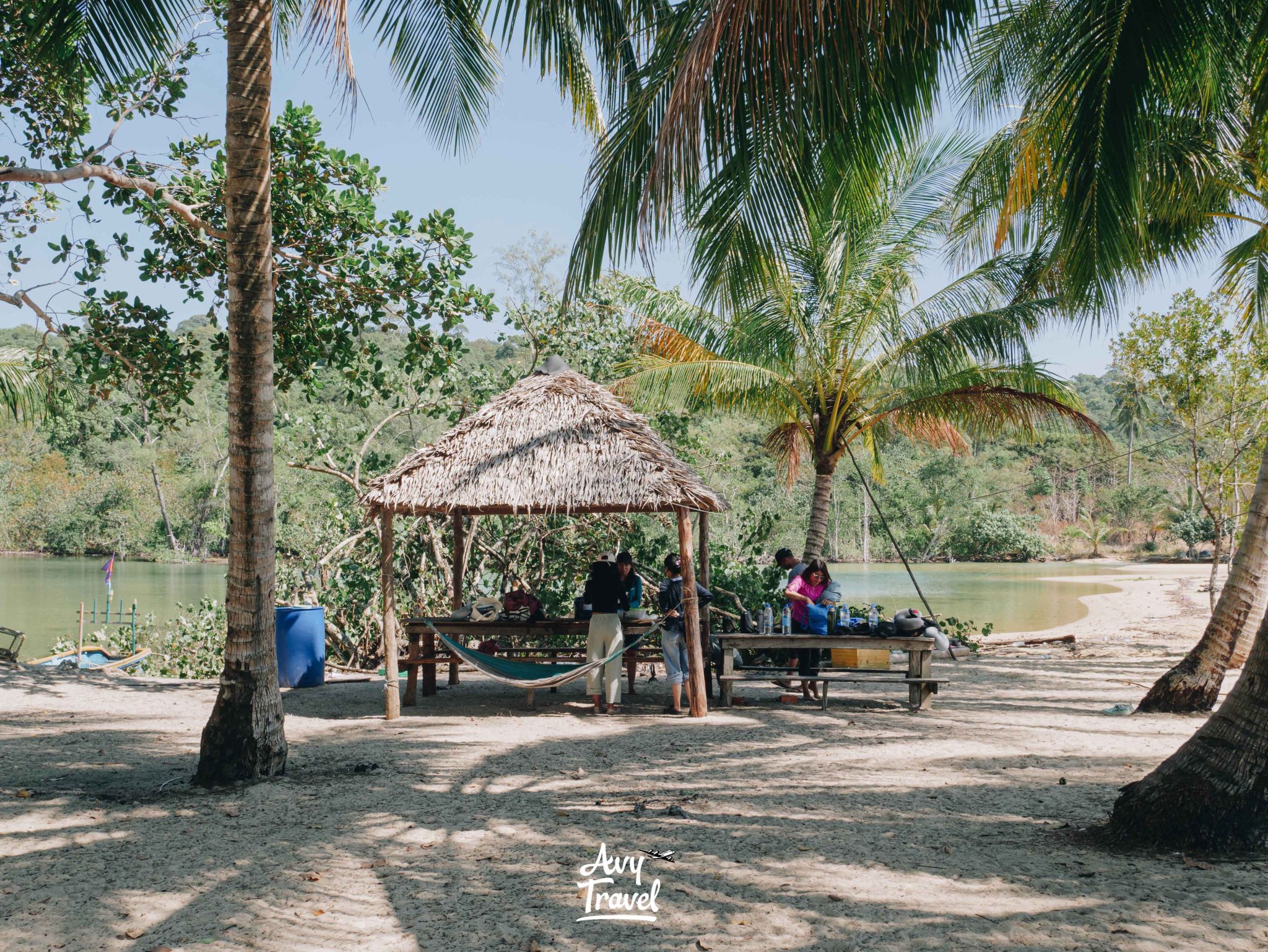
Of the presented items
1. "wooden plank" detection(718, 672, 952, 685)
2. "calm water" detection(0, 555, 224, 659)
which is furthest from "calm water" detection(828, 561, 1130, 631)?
"calm water" detection(0, 555, 224, 659)

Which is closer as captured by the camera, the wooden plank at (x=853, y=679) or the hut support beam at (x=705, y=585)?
the wooden plank at (x=853, y=679)

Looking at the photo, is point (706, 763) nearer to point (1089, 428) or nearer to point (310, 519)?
point (1089, 428)

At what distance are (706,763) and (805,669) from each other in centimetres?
264

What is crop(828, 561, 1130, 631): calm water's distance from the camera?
20.8 meters

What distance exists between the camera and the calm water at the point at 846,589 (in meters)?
20.5

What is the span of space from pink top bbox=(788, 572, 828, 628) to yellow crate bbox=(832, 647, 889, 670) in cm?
39

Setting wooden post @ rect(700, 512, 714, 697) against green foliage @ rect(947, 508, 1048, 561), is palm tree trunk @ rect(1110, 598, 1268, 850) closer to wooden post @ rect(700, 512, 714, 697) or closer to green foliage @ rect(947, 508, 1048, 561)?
wooden post @ rect(700, 512, 714, 697)

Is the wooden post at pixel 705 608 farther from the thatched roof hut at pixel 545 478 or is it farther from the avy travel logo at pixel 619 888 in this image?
the avy travel logo at pixel 619 888

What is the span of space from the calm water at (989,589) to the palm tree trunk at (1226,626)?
1011 centimetres

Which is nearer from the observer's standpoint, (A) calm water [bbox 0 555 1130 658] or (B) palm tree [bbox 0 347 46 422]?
(B) palm tree [bbox 0 347 46 422]

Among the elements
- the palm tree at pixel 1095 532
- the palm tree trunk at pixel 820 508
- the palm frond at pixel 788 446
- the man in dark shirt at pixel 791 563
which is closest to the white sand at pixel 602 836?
the man in dark shirt at pixel 791 563

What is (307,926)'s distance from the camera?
3393 mm

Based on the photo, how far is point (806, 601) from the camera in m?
8.26

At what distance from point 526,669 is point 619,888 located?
13.6 ft
